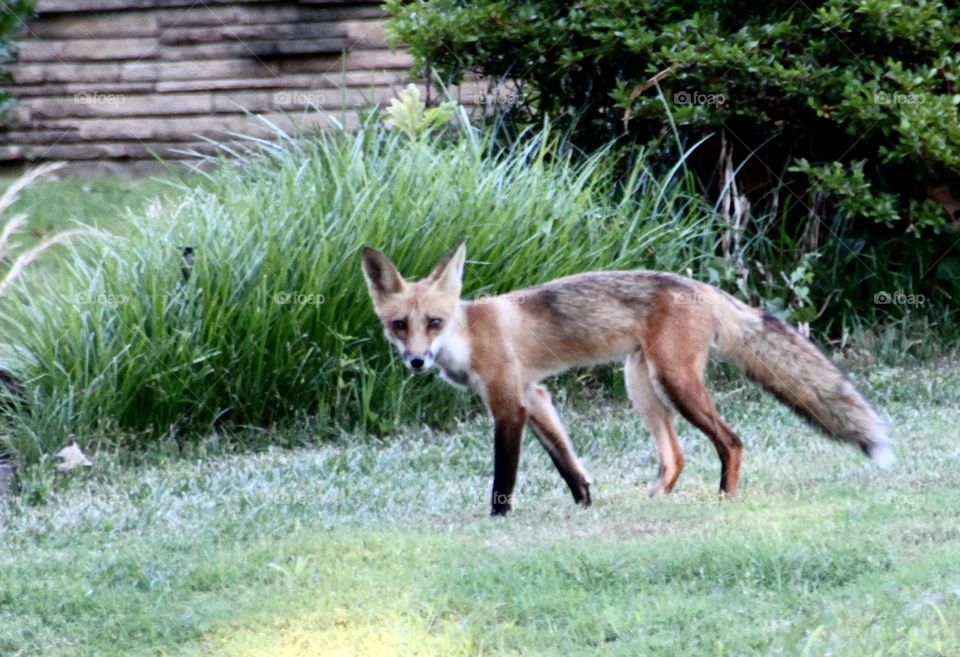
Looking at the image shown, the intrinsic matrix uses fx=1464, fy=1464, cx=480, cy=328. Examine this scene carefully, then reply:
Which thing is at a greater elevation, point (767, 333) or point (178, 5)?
point (178, 5)

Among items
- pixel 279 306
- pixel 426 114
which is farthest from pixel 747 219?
pixel 279 306

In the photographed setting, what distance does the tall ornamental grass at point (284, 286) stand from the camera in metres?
8.28

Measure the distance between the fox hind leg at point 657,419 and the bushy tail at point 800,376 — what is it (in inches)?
14.7

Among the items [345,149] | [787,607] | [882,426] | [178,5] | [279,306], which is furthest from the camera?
[178,5]

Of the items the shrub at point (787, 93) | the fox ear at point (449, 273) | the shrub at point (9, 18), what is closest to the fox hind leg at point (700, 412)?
the fox ear at point (449, 273)

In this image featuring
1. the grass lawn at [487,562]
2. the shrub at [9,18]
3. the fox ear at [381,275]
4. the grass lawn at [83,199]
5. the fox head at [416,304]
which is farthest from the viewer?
the grass lawn at [83,199]

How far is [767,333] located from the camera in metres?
6.55

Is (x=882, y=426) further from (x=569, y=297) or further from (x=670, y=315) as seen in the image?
(x=569, y=297)

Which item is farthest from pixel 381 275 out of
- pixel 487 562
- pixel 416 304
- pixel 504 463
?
pixel 487 562

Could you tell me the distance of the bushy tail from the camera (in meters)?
6.33

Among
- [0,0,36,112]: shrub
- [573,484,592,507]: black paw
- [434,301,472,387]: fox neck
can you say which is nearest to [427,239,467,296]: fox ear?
[434,301,472,387]: fox neck

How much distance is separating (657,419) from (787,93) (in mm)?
3509

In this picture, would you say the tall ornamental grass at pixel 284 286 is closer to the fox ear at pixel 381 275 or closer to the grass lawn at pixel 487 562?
the grass lawn at pixel 487 562

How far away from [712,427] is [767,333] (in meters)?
0.52
